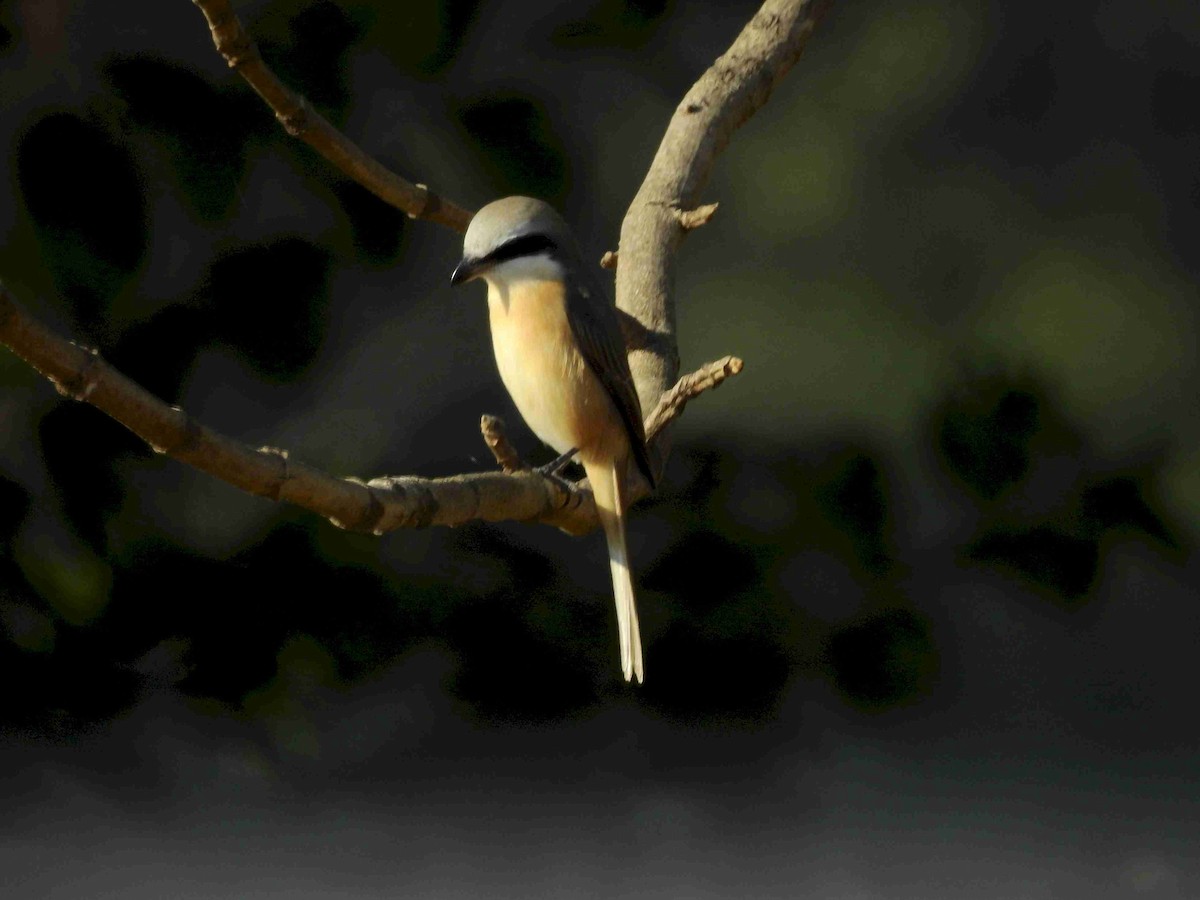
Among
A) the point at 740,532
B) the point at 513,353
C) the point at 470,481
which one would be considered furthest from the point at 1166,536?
the point at 470,481

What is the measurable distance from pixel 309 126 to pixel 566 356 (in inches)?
17.1

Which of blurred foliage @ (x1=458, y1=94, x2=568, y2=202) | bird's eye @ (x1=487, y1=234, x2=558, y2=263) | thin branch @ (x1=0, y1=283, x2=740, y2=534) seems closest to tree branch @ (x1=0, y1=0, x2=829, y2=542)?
thin branch @ (x1=0, y1=283, x2=740, y2=534)

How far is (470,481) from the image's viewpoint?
1.36 meters

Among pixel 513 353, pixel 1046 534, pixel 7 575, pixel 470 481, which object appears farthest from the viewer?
pixel 1046 534

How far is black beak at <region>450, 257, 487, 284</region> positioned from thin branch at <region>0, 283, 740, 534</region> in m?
0.28

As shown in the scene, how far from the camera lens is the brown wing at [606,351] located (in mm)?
1794

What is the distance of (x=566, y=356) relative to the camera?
6.00 ft

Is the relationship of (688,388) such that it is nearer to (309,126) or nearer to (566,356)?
(566,356)

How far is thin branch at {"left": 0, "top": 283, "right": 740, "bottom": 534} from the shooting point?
0.92 m

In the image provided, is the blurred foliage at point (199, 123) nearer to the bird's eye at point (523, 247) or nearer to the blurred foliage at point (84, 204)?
the blurred foliage at point (84, 204)

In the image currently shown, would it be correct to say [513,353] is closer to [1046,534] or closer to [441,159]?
[441,159]

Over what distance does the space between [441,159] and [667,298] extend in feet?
3.02

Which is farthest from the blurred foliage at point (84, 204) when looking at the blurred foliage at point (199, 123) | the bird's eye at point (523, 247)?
the bird's eye at point (523, 247)

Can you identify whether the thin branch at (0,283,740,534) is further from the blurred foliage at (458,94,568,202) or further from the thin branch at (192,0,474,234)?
the blurred foliage at (458,94,568,202)
